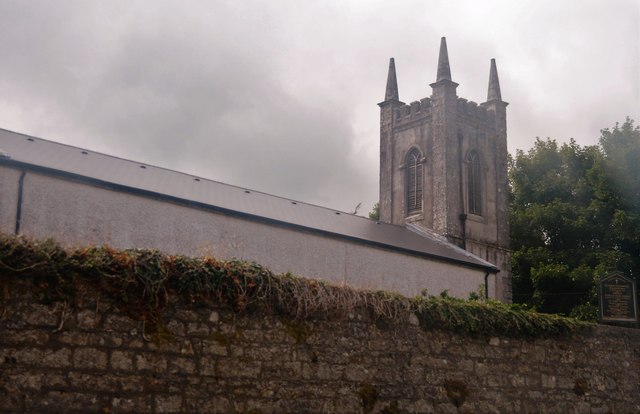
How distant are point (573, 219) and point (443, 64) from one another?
11.2 meters

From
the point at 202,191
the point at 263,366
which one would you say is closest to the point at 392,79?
the point at 202,191

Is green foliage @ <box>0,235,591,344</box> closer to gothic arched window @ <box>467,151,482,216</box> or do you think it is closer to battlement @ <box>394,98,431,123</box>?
gothic arched window @ <box>467,151,482,216</box>

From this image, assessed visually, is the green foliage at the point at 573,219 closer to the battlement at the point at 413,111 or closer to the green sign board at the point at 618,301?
the battlement at the point at 413,111

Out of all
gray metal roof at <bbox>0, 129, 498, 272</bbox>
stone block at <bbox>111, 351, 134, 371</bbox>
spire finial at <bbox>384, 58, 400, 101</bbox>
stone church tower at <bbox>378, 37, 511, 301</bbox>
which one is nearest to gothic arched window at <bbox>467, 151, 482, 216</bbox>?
stone church tower at <bbox>378, 37, 511, 301</bbox>

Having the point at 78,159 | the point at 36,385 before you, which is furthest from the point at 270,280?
the point at 78,159

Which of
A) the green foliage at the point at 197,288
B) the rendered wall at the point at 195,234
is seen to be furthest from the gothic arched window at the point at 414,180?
the green foliage at the point at 197,288

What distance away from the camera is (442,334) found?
34.9 ft

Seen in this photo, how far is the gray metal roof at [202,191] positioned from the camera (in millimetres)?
19750

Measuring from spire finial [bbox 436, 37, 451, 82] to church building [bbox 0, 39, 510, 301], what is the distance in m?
0.08

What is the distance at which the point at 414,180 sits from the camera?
40844 mm

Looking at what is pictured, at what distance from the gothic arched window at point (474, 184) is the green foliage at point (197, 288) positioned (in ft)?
96.8

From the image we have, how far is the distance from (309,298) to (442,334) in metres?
2.42

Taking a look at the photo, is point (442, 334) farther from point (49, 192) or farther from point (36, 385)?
point (49, 192)

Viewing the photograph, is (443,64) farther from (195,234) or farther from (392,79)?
(195,234)
